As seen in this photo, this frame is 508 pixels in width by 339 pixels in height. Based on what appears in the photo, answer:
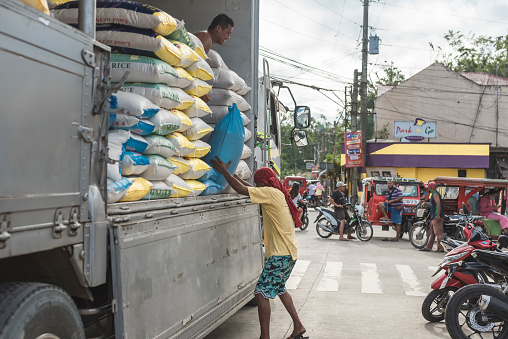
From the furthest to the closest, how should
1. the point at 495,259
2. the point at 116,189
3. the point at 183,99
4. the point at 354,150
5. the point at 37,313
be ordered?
the point at 354,150, the point at 495,259, the point at 183,99, the point at 116,189, the point at 37,313

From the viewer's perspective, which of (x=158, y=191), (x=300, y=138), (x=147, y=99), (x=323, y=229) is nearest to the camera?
(x=158, y=191)

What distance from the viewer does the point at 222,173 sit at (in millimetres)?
5418

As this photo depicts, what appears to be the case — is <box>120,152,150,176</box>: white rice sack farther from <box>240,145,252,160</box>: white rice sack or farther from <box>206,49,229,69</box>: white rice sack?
<box>240,145,252,160</box>: white rice sack

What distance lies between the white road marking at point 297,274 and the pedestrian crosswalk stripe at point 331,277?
0.40 m

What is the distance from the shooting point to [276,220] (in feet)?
17.9

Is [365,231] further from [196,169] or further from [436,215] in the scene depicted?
[196,169]

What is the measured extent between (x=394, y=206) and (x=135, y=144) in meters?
13.9

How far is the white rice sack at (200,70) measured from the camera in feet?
17.0

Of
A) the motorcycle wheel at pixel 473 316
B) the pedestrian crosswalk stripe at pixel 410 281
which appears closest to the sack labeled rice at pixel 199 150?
the motorcycle wheel at pixel 473 316

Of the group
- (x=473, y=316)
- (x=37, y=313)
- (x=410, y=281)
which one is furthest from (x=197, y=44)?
(x=410, y=281)

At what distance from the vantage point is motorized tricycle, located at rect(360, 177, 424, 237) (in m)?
17.4

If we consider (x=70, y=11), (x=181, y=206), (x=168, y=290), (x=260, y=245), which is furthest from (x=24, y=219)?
(x=260, y=245)

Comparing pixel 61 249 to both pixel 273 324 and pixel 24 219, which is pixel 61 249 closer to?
pixel 24 219

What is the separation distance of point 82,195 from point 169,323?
1.20 m
